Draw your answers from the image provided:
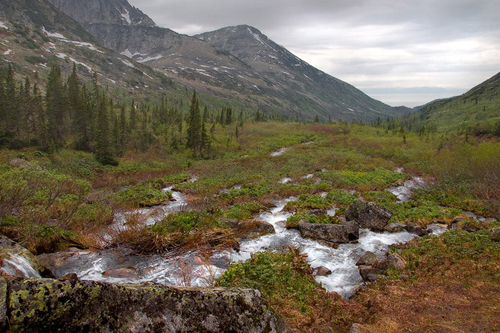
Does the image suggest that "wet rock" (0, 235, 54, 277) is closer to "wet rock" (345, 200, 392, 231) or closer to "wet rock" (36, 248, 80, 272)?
"wet rock" (36, 248, 80, 272)

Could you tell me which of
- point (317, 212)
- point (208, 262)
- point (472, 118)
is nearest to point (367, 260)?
point (208, 262)

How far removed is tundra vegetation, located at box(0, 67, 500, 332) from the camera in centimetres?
772

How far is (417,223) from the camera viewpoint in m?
15.5

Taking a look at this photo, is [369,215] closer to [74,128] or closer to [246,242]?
[246,242]

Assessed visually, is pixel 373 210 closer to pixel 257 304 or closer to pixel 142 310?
pixel 257 304

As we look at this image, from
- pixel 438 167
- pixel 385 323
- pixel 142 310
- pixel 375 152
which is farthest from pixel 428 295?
pixel 375 152

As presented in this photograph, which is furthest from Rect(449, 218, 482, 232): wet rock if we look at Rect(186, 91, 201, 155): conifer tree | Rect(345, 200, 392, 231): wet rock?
Rect(186, 91, 201, 155): conifer tree

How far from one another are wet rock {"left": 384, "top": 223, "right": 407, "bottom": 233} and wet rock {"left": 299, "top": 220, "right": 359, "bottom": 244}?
216 cm

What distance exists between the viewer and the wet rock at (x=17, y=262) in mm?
6461

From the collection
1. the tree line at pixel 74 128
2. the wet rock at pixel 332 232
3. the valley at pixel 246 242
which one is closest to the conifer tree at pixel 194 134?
the tree line at pixel 74 128

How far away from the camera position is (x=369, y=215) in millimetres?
15695

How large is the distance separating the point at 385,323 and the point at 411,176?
26607mm

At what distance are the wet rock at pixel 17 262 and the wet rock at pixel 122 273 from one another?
59.8 inches

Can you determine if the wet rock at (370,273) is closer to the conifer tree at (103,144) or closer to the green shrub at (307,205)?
the green shrub at (307,205)
